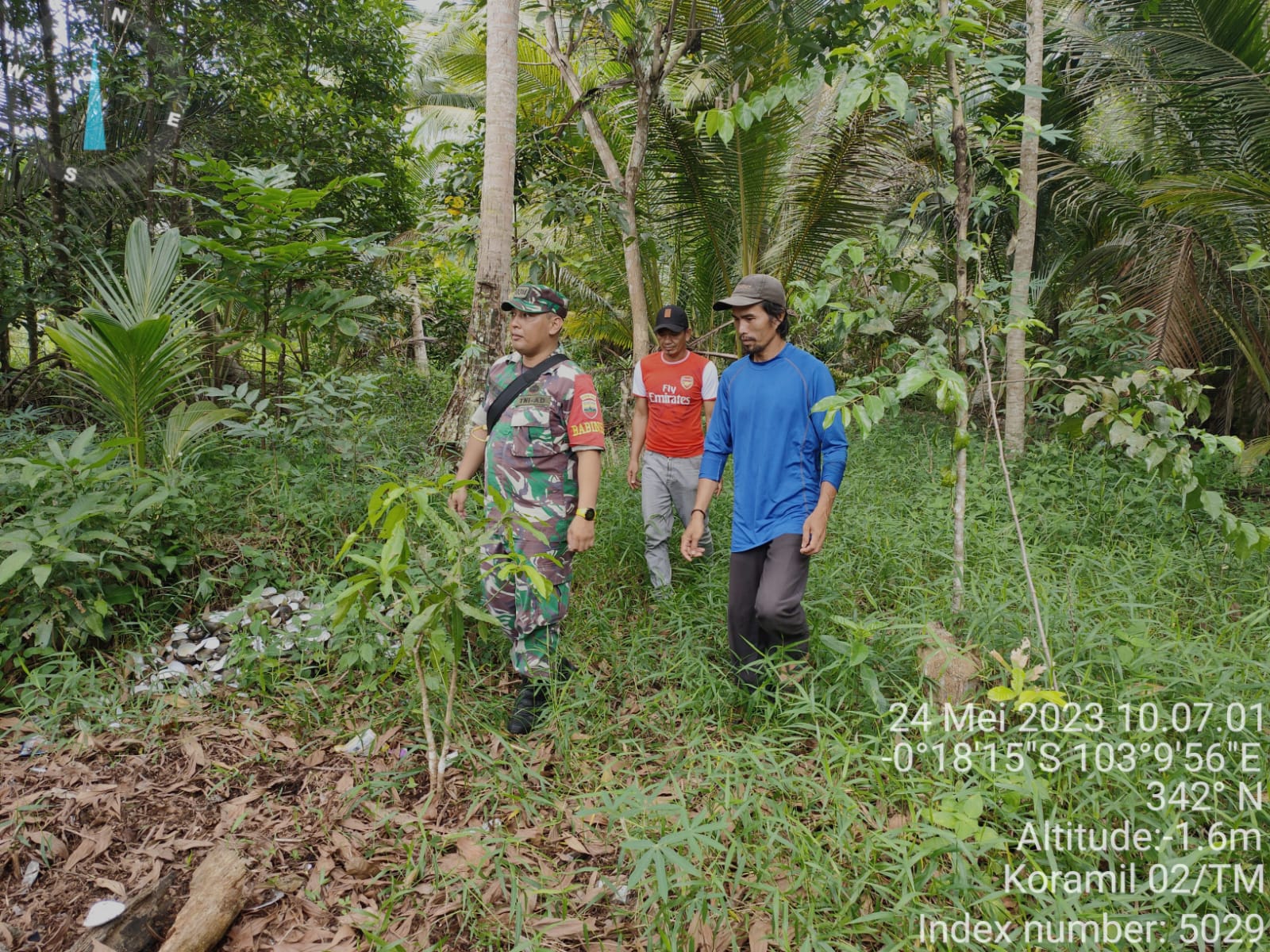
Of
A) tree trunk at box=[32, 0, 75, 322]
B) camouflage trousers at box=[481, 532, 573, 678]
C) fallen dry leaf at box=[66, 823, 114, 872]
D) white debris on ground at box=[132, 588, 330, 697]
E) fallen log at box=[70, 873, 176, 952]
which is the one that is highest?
tree trunk at box=[32, 0, 75, 322]

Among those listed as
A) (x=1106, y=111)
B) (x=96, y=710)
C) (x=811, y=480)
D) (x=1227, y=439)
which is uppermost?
(x=1106, y=111)

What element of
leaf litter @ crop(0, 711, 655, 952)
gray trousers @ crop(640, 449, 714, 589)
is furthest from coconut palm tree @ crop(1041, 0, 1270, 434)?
leaf litter @ crop(0, 711, 655, 952)

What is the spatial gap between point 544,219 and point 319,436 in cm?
212

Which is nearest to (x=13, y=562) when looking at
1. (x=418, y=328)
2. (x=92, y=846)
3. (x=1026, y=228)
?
(x=92, y=846)

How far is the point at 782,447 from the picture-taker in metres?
2.74

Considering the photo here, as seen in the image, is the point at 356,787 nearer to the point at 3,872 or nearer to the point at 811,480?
the point at 3,872

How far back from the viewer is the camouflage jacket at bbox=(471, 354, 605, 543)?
9.34ft

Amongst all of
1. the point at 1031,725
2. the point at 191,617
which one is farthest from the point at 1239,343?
the point at 191,617

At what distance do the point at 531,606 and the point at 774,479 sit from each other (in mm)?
1096

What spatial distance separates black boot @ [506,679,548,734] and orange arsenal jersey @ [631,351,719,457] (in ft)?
5.46

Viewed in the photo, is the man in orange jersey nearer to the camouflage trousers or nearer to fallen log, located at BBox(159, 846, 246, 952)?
the camouflage trousers

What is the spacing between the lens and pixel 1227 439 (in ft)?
7.82

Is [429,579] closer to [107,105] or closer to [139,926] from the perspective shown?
[139,926]

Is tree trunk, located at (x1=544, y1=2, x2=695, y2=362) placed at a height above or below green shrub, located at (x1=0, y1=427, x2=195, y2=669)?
above
